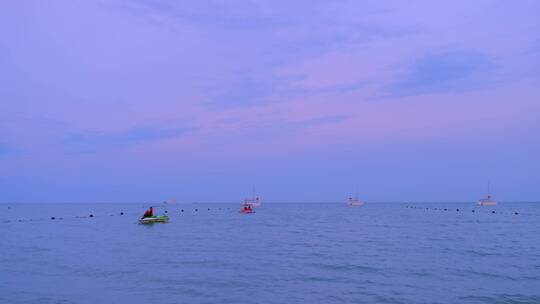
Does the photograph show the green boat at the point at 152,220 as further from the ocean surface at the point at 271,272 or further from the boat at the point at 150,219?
the ocean surface at the point at 271,272

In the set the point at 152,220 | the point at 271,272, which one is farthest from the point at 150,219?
the point at 271,272

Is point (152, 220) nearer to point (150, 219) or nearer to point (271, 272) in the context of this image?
point (150, 219)

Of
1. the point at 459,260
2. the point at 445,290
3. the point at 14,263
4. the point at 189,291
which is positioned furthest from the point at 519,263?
the point at 14,263

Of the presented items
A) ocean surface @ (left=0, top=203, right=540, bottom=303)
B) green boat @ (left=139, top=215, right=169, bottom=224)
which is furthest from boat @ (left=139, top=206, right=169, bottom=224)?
ocean surface @ (left=0, top=203, right=540, bottom=303)

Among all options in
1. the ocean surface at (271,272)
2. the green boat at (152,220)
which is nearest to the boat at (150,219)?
the green boat at (152,220)

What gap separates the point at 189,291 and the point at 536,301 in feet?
54.2

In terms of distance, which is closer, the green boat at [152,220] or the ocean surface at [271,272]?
the ocean surface at [271,272]

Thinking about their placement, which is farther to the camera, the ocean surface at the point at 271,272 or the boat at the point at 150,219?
the boat at the point at 150,219

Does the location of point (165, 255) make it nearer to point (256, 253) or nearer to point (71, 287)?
point (256, 253)

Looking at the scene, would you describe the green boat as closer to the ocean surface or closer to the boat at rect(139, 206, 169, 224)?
the boat at rect(139, 206, 169, 224)

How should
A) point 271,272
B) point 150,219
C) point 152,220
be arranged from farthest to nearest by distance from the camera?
1. point 152,220
2. point 150,219
3. point 271,272

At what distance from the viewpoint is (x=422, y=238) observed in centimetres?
5216

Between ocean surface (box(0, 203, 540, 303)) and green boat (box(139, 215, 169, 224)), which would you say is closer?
ocean surface (box(0, 203, 540, 303))

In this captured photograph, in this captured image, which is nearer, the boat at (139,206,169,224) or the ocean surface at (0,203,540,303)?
the ocean surface at (0,203,540,303)
